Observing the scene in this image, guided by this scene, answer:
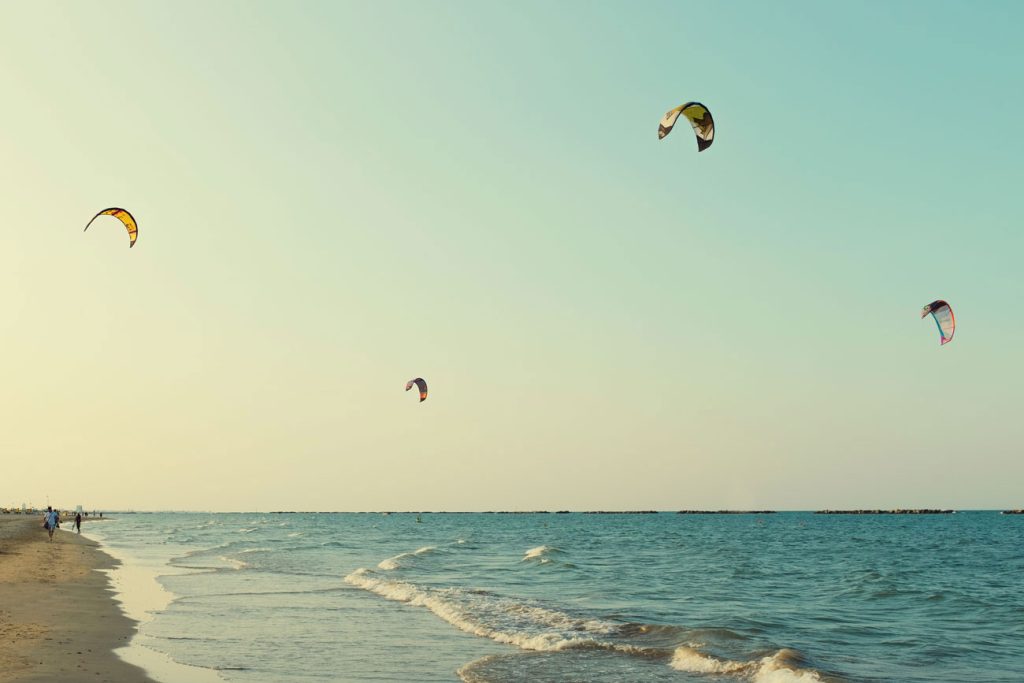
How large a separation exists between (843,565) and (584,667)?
3254 centimetres

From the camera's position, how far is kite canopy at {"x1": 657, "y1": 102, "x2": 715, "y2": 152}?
19094 mm

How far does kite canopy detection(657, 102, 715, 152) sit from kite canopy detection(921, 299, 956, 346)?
40.8 ft

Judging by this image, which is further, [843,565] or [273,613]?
[843,565]

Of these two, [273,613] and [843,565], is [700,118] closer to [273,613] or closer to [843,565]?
[273,613]

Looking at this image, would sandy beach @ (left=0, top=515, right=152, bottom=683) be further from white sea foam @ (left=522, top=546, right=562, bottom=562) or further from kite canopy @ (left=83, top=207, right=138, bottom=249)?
white sea foam @ (left=522, top=546, right=562, bottom=562)

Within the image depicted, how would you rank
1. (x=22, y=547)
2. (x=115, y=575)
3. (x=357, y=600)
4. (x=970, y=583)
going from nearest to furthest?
(x=357, y=600) < (x=115, y=575) < (x=970, y=583) < (x=22, y=547)

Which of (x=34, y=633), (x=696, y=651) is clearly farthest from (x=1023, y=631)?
(x=34, y=633)

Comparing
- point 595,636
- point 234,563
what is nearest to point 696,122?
→ point 595,636

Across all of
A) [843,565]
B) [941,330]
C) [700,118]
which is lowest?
[843,565]

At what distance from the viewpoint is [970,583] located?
3378 centimetres

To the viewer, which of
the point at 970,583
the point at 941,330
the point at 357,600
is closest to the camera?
the point at 357,600

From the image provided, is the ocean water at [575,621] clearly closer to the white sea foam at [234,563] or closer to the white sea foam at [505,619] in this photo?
the white sea foam at [505,619]

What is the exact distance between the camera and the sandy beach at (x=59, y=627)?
1231 cm

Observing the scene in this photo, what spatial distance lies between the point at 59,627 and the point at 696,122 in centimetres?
1786
